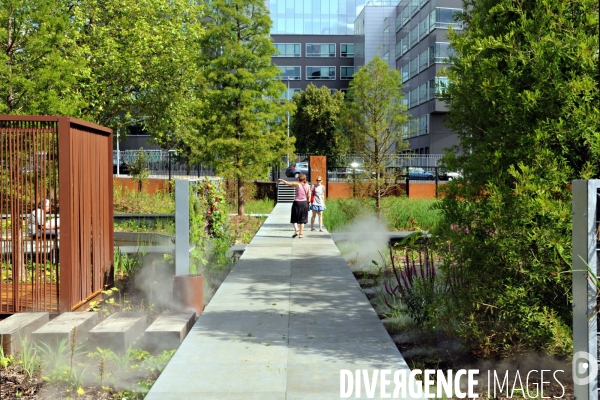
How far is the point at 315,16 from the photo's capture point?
89.6m

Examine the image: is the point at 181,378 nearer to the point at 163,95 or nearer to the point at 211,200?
the point at 211,200

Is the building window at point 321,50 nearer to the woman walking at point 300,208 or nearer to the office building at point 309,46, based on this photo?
the office building at point 309,46

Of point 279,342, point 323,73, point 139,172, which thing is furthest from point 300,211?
point 323,73

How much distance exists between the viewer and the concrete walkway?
17.7 ft

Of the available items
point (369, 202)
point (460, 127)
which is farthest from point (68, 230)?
point (369, 202)

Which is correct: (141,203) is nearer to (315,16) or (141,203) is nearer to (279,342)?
(279,342)

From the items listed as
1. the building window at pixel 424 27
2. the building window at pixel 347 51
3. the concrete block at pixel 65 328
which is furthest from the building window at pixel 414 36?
the concrete block at pixel 65 328

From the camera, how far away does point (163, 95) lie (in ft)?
89.7

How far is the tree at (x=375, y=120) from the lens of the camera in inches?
852

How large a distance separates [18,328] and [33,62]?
9.47m

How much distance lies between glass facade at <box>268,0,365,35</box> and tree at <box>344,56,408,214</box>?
228 ft

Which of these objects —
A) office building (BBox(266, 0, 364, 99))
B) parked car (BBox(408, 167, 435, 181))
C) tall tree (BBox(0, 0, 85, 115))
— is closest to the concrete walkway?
tall tree (BBox(0, 0, 85, 115))

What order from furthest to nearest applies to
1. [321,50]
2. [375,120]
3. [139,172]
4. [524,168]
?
[321,50]
[139,172]
[375,120]
[524,168]

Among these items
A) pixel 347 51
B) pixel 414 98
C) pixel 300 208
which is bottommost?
pixel 300 208
